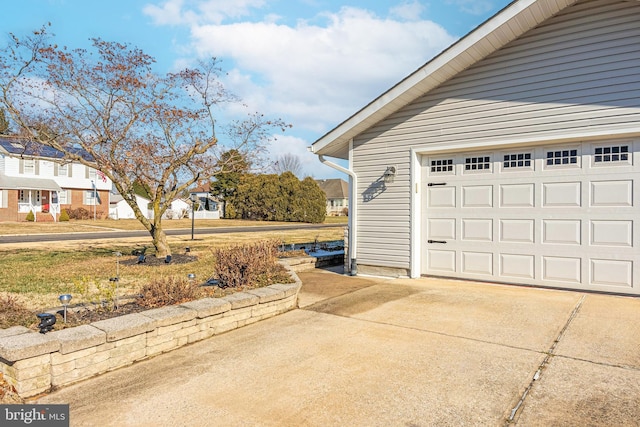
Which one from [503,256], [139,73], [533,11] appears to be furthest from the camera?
[139,73]

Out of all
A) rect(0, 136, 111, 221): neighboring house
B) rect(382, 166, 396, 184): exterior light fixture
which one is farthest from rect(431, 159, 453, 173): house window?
rect(0, 136, 111, 221): neighboring house

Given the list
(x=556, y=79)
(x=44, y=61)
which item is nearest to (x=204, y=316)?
(x=556, y=79)

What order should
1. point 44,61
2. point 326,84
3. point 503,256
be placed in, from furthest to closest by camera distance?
1. point 326,84
2. point 44,61
3. point 503,256

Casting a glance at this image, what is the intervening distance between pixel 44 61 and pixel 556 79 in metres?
10.6

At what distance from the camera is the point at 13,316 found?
4.35 m

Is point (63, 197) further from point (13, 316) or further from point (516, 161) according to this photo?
point (516, 161)

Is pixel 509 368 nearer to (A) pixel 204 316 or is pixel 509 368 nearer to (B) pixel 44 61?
(A) pixel 204 316

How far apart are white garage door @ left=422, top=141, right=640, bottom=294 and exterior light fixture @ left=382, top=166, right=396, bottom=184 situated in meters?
0.63

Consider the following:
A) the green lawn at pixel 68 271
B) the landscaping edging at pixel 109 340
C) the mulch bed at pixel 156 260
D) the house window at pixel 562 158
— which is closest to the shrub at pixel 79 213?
the green lawn at pixel 68 271

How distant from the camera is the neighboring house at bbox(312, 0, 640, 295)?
6430 millimetres

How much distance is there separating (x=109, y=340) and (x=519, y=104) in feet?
23.4

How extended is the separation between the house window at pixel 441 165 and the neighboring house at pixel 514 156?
0.07 feet

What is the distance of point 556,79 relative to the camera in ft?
22.5

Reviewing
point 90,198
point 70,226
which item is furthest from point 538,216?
point 90,198
